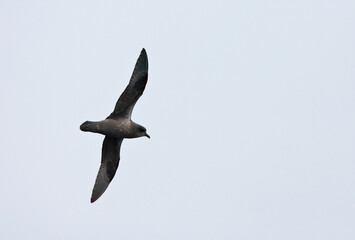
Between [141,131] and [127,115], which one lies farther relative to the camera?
[141,131]

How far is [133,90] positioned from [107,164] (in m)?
2.79

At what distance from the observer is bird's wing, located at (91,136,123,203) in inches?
811

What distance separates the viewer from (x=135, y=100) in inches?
772

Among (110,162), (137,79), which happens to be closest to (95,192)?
(110,162)

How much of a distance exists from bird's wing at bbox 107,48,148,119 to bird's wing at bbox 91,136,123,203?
131 cm

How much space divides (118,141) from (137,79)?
91.4 inches

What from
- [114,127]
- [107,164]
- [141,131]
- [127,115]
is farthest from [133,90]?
[107,164]

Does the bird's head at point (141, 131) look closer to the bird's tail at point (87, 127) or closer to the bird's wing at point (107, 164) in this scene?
the bird's wing at point (107, 164)

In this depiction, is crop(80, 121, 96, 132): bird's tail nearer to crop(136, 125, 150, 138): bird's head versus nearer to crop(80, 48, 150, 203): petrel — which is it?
crop(80, 48, 150, 203): petrel

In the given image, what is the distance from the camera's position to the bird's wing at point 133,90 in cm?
1950

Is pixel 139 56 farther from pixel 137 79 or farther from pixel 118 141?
pixel 118 141

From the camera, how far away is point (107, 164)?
2080 cm

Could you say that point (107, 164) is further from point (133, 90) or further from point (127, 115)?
point (133, 90)

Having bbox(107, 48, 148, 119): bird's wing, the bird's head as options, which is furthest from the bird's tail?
the bird's head
